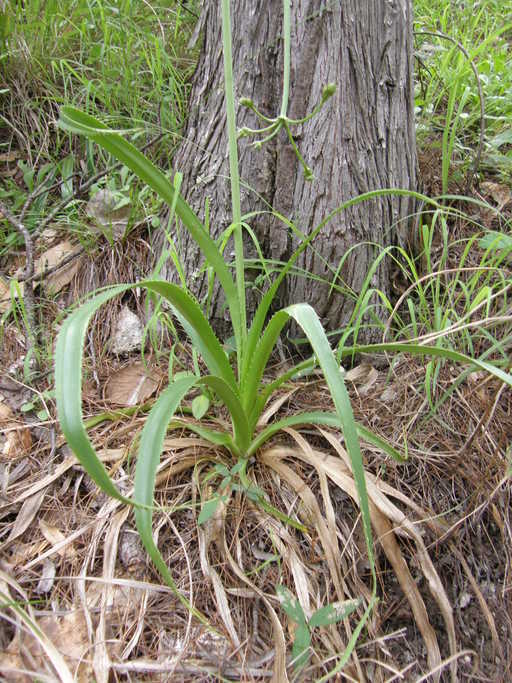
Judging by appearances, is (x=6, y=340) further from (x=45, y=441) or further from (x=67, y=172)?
(x=67, y=172)

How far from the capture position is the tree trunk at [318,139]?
1072mm

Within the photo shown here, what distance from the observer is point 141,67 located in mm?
1645

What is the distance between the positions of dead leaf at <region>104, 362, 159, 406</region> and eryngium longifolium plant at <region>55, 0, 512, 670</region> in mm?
181

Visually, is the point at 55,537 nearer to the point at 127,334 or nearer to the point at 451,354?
the point at 127,334

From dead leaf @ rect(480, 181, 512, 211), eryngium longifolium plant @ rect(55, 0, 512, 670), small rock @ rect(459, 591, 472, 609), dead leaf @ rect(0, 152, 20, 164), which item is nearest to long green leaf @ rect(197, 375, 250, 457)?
eryngium longifolium plant @ rect(55, 0, 512, 670)

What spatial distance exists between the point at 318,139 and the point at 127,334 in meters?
0.61

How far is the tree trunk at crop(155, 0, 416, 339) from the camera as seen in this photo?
Result: 1.07 m

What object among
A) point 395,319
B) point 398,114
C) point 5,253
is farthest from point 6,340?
point 398,114

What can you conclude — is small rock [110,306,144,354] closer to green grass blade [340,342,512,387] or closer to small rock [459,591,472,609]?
green grass blade [340,342,512,387]

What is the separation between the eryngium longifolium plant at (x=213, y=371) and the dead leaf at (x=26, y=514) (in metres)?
0.31

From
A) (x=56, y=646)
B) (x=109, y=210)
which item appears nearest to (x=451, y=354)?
(x=56, y=646)

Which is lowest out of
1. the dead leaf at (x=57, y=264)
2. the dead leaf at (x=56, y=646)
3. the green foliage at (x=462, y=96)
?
the dead leaf at (x=56, y=646)

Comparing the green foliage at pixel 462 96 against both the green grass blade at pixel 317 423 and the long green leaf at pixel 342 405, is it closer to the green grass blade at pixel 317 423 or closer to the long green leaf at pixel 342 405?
the green grass blade at pixel 317 423

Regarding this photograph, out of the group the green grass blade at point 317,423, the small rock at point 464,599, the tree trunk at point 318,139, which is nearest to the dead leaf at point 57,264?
the tree trunk at point 318,139
